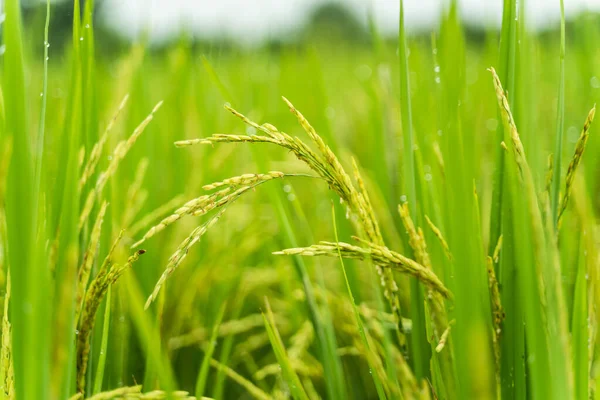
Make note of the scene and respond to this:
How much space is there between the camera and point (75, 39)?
0.64 metres

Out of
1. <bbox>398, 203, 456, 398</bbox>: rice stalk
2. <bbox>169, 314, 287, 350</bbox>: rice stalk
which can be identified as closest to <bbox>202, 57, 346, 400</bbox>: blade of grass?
<bbox>398, 203, 456, 398</bbox>: rice stalk

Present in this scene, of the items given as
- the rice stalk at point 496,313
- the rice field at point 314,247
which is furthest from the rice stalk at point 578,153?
the rice stalk at point 496,313

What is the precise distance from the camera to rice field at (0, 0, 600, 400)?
0.45 metres

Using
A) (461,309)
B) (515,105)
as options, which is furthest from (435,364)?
(515,105)

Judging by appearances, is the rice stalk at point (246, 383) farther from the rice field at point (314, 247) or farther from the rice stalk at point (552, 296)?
the rice stalk at point (552, 296)

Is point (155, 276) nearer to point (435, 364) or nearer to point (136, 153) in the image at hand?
point (136, 153)

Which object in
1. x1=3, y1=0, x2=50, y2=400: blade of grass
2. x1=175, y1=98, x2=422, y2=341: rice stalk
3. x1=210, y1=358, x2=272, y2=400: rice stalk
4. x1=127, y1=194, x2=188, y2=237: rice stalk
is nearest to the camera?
x1=3, y1=0, x2=50, y2=400: blade of grass

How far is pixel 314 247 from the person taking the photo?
0.53 meters

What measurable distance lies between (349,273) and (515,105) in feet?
1.04

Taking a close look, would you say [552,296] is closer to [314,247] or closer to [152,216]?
[314,247]

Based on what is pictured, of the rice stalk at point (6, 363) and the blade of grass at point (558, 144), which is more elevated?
the blade of grass at point (558, 144)

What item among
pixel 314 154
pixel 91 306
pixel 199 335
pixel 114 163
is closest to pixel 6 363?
pixel 91 306

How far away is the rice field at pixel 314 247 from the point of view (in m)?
0.45

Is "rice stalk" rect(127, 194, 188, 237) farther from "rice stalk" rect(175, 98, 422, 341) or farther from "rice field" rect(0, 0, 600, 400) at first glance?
"rice stalk" rect(175, 98, 422, 341)
